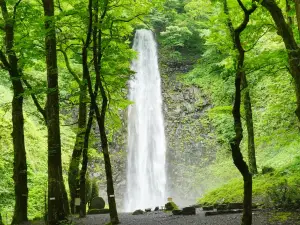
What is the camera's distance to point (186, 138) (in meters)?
27.2

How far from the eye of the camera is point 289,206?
353 inches

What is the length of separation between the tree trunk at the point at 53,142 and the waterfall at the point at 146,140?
1481cm

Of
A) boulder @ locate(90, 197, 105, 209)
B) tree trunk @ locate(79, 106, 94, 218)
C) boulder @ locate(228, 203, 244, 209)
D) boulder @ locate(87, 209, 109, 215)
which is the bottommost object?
boulder @ locate(228, 203, 244, 209)

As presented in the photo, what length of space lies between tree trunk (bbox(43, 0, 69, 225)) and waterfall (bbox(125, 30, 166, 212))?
14.8 m

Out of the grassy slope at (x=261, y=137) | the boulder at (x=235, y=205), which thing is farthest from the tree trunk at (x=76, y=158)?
the boulder at (x=235, y=205)

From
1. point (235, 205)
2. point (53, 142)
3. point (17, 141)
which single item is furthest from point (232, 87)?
point (53, 142)

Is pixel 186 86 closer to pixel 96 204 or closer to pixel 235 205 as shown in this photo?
pixel 96 204

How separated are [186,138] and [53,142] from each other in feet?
63.3

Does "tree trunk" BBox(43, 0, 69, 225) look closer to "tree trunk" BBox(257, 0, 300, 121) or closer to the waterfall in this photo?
"tree trunk" BBox(257, 0, 300, 121)

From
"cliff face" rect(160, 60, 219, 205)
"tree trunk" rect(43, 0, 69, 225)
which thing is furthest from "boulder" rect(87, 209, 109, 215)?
"cliff face" rect(160, 60, 219, 205)

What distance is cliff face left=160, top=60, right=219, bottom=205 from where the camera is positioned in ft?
80.4

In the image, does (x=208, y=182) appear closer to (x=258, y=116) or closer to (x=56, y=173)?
(x=258, y=116)

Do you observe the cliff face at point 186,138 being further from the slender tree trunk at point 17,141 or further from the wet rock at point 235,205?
the slender tree trunk at point 17,141

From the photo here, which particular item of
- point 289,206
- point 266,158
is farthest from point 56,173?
point 266,158
